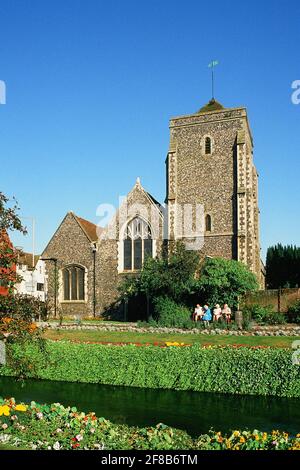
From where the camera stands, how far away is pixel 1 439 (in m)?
7.84

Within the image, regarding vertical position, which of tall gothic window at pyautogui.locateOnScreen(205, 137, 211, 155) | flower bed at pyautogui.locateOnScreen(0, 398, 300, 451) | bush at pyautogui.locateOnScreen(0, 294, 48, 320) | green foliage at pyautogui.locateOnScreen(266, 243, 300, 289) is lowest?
flower bed at pyautogui.locateOnScreen(0, 398, 300, 451)

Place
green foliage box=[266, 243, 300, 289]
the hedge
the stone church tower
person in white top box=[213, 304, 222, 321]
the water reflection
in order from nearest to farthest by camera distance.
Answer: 1. the water reflection
2. the hedge
3. person in white top box=[213, 304, 222, 321]
4. the stone church tower
5. green foliage box=[266, 243, 300, 289]

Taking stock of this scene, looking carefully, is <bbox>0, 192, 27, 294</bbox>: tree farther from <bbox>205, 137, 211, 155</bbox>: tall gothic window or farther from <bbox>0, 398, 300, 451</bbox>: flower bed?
<bbox>205, 137, 211, 155</bbox>: tall gothic window

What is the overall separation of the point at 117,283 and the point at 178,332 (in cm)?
1081

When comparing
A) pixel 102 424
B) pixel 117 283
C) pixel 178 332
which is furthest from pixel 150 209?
pixel 102 424

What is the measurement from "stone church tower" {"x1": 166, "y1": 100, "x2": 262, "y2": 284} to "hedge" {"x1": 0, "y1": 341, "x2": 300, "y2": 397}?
17.3 meters

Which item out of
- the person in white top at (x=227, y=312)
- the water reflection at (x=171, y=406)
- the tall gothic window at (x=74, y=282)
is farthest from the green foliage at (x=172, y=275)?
the water reflection at (x=171, y=406)

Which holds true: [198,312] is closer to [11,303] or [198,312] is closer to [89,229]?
[89,229]

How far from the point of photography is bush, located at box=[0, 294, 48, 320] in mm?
10306

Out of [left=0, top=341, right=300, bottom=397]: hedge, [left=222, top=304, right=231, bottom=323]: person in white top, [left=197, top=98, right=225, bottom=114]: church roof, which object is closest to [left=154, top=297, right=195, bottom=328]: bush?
[left=222, top=304, right=231, bottom=323]: person in white top

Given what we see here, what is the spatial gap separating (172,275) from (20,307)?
1978 cm

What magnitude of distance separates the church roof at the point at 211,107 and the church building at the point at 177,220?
0.10m

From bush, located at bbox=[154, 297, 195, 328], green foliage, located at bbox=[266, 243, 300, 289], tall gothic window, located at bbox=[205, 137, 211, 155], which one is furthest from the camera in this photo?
green foliage, located at bbox=[266, 243, 300, 289]

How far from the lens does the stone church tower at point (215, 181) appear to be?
33.7 m
